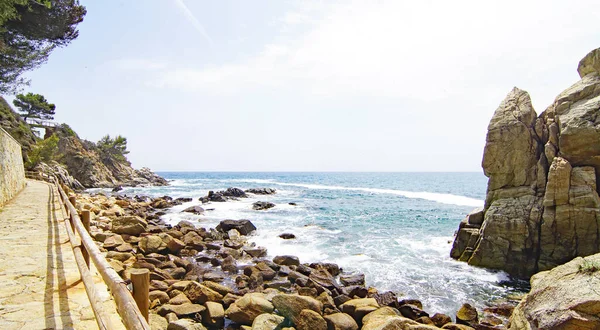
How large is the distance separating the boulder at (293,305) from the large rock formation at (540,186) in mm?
9579

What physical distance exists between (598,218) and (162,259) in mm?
16324

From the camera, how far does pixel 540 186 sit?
44.3 ft

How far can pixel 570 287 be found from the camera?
620cm

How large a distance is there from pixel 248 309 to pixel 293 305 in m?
1.05

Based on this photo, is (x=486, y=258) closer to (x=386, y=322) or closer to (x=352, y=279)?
(x=352, y=279)

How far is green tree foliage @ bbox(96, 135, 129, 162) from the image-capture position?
65.1m

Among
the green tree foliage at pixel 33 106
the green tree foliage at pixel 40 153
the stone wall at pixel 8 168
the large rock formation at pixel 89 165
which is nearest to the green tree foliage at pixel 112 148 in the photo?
the large rock formation at pixel 89 165

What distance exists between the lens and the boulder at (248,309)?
7094mm

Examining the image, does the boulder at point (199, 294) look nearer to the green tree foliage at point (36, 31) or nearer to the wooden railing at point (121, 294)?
the wooden railing at point (121, 294)

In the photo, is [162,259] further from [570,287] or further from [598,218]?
[598,218]

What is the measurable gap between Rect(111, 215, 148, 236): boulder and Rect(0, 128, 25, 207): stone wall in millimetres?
4044

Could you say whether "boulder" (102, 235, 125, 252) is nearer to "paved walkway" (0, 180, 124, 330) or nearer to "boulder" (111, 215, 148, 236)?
"boulder" (111, 215, 148, 236)

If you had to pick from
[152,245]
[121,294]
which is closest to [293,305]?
[121,294]

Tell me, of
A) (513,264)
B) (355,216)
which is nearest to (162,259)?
(513,264)
